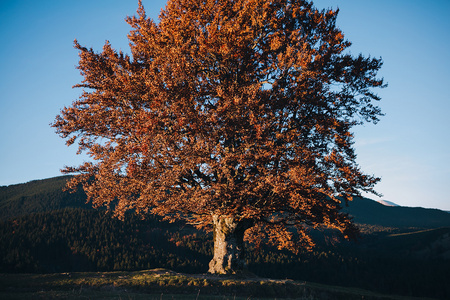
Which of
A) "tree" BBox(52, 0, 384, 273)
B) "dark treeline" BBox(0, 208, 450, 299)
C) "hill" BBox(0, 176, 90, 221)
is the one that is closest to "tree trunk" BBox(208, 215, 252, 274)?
"tree" BBox(52, 0, 384, 273)

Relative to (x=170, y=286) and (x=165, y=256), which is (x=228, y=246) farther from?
(x=165, y=256)

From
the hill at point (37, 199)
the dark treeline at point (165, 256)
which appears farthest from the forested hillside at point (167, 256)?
the hill at point (37, 199)

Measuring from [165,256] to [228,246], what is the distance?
68.5 meters

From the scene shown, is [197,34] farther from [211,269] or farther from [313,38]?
[211,269]

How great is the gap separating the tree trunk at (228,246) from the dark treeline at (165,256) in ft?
146

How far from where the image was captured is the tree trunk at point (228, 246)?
62.4 ft

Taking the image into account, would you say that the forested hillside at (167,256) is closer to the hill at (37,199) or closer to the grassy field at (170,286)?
the grassy field at (170,286)

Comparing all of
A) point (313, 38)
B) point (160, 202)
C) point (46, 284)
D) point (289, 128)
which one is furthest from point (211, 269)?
point (313, 38)

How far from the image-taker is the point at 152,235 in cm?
9738

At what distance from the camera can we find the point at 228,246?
19.5 m

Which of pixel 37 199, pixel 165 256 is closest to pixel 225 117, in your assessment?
pixel 165 256

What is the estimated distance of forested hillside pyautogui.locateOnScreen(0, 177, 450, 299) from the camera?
229ft

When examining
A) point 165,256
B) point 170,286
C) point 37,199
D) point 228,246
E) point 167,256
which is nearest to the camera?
point 170,286

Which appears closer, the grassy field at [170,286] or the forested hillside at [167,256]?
the grassy field at [170,286]
